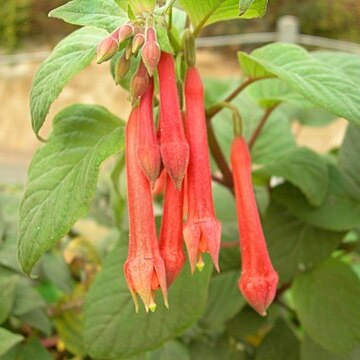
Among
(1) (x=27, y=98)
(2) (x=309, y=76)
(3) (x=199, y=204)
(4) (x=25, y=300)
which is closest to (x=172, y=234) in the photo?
(3) (x=199, y=204)

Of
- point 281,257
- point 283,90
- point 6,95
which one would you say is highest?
point 283,90

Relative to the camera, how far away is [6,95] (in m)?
3.12

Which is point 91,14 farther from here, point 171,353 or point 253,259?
point 171,353

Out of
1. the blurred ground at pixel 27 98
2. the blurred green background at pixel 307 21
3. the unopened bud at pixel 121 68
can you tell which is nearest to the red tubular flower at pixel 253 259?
the unopened bud at pixel 121 68

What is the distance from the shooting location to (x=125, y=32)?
407 millimetres

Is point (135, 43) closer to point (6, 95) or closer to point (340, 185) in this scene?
point (340, 185)

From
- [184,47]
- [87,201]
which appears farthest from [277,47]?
[87,201]

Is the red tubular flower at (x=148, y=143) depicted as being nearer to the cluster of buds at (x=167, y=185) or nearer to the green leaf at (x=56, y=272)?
the cluster of buds at (x=167, y=185)

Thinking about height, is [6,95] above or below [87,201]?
below

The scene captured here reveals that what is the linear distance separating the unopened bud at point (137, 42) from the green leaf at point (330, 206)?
23 cm

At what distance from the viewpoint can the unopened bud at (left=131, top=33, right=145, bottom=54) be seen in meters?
0.40

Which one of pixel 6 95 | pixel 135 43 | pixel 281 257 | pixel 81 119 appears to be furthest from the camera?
pixel 6 95

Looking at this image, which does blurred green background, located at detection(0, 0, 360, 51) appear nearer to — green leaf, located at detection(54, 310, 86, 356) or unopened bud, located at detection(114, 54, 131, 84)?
green leaf, located at detection(54, 310, 86, 356)

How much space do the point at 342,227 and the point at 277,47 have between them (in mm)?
157
